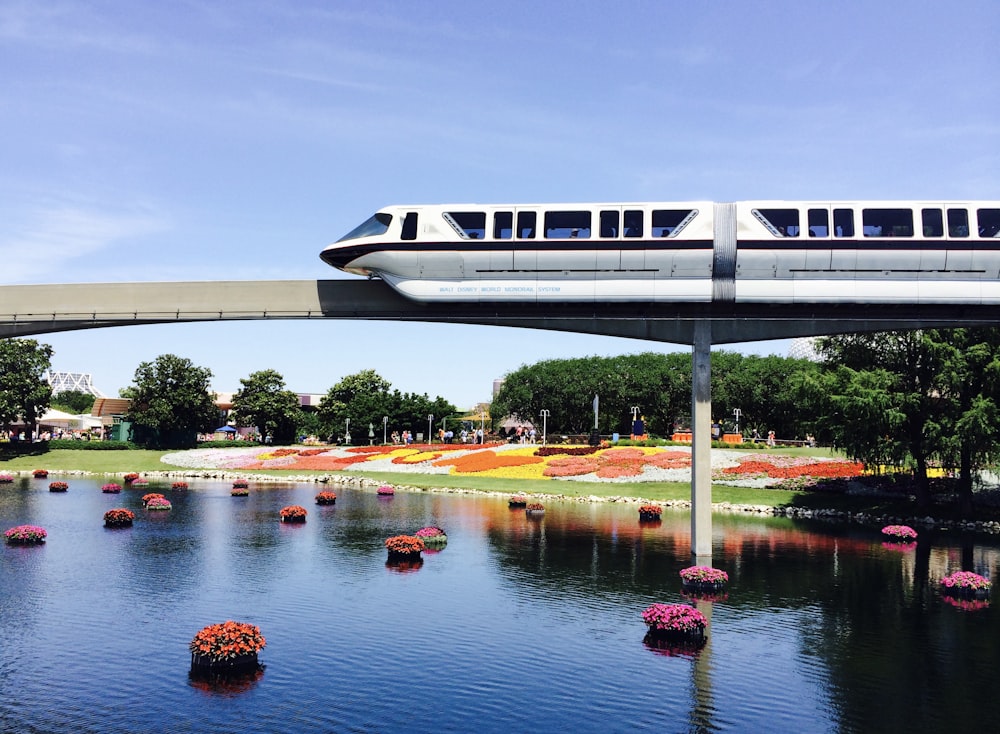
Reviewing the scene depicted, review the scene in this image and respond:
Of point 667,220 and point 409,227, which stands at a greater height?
point 667,220

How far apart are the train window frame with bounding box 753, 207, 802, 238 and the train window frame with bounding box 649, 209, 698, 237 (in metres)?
2.81

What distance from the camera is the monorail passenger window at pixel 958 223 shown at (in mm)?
33812

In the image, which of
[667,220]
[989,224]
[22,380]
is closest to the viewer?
[989,224]

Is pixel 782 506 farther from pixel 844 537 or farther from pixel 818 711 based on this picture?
pixel 818 711

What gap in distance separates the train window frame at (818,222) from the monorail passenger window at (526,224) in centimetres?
1134

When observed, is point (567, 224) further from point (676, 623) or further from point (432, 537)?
point (432, 537)

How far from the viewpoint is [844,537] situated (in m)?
49.4

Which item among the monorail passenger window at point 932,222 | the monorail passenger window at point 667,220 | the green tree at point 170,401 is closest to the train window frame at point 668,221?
the monorail passenger window at point 667,220

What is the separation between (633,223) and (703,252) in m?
3.12

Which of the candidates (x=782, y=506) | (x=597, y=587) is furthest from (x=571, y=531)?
(x=782, y=506)

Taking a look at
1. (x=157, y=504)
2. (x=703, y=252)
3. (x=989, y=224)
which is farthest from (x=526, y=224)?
(x=157, y=504)

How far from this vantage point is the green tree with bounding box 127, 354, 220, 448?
354ft

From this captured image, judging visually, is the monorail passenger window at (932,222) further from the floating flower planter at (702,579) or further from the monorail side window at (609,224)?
the floating flower planter at (702,579)

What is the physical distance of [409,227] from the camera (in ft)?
116
